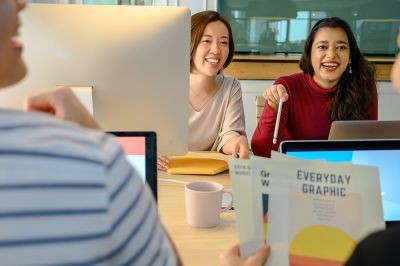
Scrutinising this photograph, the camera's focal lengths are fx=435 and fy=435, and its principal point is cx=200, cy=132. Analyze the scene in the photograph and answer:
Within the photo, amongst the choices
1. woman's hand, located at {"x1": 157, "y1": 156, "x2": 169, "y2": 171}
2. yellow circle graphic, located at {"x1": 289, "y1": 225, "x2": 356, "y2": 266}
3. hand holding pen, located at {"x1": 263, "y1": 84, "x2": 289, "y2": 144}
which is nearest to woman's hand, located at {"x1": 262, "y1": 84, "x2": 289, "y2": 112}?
hand holding pen, located at {"x1": 263, "y1": 84, "x2": 289, "y2": 144}

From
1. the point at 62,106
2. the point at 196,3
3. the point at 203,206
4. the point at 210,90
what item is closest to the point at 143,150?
the point at 203,206

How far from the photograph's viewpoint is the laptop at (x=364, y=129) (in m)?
1.22

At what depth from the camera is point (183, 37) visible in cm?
121

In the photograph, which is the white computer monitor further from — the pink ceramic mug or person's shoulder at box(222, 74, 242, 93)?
person's shoulder at box(222, 74, 242, 93)

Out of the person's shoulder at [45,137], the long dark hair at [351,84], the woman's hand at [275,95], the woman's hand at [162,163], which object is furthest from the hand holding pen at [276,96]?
the person's shoulder at [45,137]

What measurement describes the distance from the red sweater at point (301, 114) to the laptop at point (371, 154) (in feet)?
2.61

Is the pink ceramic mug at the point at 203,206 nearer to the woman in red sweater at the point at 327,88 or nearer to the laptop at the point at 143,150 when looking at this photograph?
the laptop at the point at 143,150

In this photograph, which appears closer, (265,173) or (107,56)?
(265,173)

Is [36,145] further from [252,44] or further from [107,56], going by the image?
[252,44]

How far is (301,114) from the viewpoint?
6.59ft

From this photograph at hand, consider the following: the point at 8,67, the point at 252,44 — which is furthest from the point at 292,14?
the point at 8,67

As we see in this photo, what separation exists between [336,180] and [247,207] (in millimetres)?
159

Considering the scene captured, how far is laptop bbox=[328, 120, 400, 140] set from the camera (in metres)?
1.22

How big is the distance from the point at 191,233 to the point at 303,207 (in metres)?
0.37
